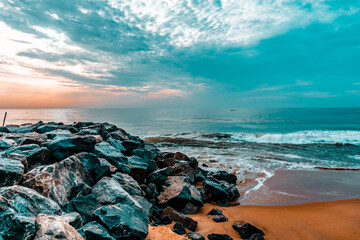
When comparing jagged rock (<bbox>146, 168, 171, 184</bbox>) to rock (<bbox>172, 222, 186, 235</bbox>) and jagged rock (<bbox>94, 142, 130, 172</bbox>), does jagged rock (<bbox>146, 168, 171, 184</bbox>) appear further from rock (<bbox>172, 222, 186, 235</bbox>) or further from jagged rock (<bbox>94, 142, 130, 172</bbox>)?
rock (<bbox>172, 222, 186, 235</bbox>)

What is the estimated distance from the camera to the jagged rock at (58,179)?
4520 mm

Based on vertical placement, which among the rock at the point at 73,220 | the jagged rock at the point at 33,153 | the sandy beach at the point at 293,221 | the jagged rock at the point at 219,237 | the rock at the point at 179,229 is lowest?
the sandy beach at the point at 293,221

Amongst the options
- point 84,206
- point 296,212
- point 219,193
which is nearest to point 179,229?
point 84,206

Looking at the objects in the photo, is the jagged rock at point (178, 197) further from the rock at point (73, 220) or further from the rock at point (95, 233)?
the rock at point (73, 220)

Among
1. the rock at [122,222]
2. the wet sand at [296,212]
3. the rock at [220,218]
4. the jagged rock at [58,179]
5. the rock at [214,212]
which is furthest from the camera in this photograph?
the rock at [214,212]

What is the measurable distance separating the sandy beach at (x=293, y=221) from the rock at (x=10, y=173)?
10.4 feet

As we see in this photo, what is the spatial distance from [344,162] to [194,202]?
46.7ft

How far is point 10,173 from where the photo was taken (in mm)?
4312

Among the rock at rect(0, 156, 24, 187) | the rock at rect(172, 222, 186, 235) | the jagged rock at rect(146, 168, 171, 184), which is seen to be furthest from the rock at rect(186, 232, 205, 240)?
the rock at rect(0, 156, 24, 187)

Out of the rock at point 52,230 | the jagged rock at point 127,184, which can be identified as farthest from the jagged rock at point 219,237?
the rock at point 52,230

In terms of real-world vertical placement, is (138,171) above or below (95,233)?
below

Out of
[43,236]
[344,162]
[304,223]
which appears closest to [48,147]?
[43,236]

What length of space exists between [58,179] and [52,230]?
97.1 inches

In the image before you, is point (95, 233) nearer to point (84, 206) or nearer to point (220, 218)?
point (84, 206)
